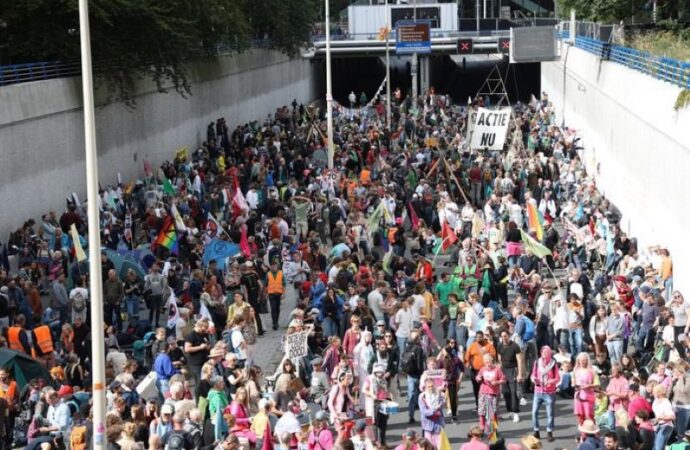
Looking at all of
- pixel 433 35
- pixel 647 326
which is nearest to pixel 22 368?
pixel 647 326

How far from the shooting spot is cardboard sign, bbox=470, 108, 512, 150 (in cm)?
3662

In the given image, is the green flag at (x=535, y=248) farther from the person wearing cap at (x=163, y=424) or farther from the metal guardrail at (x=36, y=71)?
the metal guardrail at (x=36, y=71)

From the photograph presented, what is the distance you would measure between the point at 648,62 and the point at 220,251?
1092 cm

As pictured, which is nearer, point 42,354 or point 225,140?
point 42,354

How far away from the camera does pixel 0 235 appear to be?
27.3 metres

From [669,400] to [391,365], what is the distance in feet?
13.3

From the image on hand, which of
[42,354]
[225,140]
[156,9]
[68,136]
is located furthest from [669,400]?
[225,140]

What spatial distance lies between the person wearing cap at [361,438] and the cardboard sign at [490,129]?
76.2ft

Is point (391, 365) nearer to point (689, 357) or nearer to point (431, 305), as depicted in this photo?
point (431, 305)

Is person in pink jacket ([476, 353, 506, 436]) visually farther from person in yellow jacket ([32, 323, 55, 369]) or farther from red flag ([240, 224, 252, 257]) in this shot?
red flag ([240, 224, 252, 257])

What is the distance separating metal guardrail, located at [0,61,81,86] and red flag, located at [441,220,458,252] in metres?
9.37

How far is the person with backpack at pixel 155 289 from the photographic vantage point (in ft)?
72.4

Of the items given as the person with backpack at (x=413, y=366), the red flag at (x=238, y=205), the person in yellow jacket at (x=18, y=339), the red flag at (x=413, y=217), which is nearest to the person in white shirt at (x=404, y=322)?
the person with backpack at (x=413, y=366)

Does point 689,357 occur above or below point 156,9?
below
